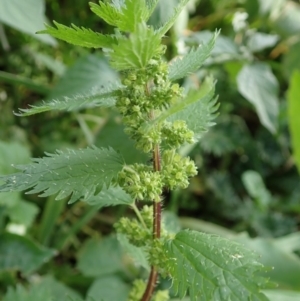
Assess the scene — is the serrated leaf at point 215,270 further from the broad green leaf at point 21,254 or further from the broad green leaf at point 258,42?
the broad green leaf at point 258,42

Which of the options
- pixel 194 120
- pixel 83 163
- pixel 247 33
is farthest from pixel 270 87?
pixel 83 163

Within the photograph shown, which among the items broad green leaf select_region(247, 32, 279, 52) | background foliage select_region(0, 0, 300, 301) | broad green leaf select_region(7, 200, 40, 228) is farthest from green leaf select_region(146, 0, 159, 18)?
broad green leaf select_region(247, 32, 279, 52)

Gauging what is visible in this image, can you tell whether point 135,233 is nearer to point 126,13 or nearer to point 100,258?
point 126,13

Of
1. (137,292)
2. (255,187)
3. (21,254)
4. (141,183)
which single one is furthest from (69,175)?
(255,187)

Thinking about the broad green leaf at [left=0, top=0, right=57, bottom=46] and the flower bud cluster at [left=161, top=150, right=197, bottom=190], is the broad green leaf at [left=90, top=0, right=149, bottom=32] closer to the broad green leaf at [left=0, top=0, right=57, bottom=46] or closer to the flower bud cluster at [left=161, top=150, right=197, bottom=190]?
the flower bud cluster at [left=161, top=150, right=197, bottom=190]

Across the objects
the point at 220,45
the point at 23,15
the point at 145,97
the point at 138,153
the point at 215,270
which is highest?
the point at 220,45

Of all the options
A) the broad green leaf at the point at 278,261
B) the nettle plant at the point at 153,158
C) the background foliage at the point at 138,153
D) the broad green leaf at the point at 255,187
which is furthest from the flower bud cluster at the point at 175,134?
the broad green leaf at the point at 255,187

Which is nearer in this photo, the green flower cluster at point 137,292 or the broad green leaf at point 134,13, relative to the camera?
the broad green leaf at point 134,13
